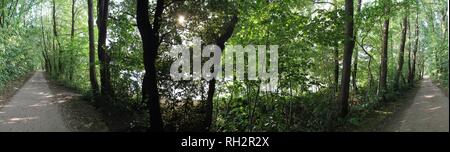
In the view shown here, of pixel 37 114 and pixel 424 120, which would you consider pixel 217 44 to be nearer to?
pixel 424 120

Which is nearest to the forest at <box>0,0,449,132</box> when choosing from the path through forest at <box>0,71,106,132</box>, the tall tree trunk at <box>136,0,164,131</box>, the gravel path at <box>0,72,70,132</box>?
the tall tree trunk at <box>136,0,164,131</box>

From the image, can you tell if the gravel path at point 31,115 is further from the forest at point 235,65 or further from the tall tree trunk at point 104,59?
the tall tree trunk at point 104,59

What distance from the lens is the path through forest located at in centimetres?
1133

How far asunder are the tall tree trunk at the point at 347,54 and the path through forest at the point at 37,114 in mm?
7371

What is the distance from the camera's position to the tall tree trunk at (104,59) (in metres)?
13.5

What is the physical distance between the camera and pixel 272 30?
1023cm

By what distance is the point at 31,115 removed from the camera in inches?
510

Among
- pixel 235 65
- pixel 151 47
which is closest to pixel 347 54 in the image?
pixel 235 65

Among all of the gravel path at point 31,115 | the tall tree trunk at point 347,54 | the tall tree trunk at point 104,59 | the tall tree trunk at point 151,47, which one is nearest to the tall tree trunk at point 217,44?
the tall tree trunk at point 151,47

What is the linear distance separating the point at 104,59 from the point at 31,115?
3.05 m

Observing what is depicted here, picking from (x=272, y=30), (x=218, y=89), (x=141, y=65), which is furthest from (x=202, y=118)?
(x=272, y=30)
